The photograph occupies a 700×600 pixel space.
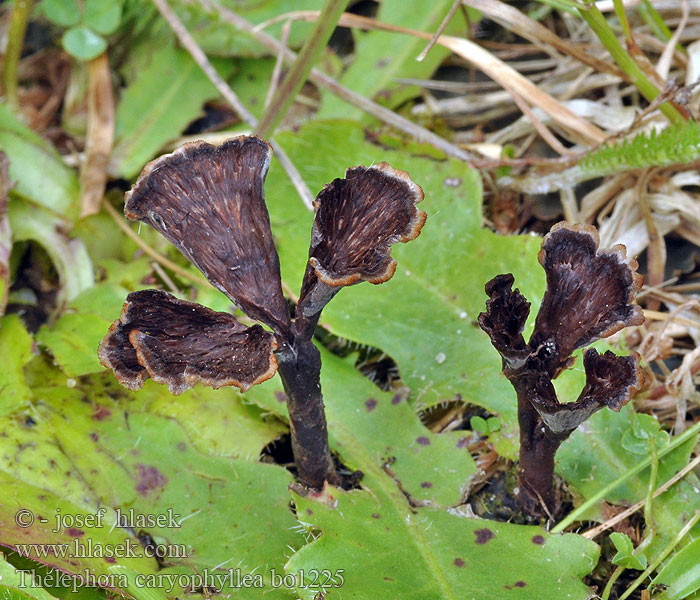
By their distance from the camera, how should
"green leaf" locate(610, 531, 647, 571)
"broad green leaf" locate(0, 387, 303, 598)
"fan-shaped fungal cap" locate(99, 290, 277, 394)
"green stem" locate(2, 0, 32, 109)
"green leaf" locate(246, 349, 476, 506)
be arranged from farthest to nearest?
"green stem" locate(2, 0, 32, 109) → "green leaf" locate(246, 349, 476, 506) → "broad green leaf" locate(0, 387, 303, 598) → "green leaf" locate(610, 531, 647, 571) → "fan-shaped fungal cap" locate(99, 290, 277, 394)

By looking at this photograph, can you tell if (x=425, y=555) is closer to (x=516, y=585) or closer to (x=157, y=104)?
(x=516, y=585)

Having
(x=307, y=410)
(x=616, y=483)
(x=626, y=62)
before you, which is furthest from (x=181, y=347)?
(x=626, y=62)

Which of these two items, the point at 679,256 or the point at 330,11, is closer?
the point at 330,11

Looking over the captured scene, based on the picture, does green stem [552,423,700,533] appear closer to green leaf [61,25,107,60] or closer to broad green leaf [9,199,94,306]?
broad green leaf [9,199,94,306]

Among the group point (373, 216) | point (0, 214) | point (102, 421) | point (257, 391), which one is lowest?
point (102, 421)

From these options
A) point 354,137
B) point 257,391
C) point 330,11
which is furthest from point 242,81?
point 257,391

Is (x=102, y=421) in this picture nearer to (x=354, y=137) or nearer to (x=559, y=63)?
(x=354, y=137)

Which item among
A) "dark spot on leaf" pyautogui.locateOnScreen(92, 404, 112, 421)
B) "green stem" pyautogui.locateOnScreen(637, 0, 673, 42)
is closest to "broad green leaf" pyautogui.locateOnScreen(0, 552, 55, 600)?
"dark spot on leaf" pyautogui.locateOnScreen(92, 404, 112, 421)

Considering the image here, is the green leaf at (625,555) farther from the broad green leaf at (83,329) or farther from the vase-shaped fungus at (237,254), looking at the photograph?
the broad green leaf at (83,329)
